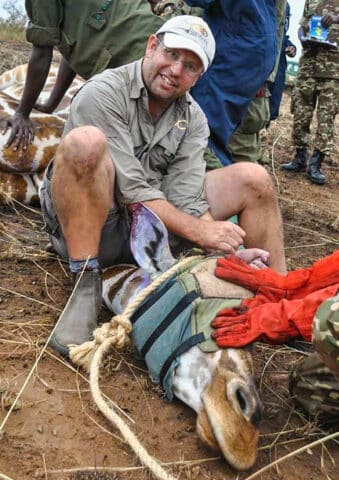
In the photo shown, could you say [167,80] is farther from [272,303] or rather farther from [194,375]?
[194,375]

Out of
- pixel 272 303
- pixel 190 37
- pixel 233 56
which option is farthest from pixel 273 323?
pixel 233 56

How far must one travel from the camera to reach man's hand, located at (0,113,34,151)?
367 centimetres

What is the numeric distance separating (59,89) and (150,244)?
188cm

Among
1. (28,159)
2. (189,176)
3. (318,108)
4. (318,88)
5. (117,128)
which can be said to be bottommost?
(318,108)

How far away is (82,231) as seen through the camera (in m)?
2.39

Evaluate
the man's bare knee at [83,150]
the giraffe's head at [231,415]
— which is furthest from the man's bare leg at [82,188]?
the giraffe's head at [231,415]

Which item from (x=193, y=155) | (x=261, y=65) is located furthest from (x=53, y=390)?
(x=261, y=65)

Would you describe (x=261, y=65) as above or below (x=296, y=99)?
above

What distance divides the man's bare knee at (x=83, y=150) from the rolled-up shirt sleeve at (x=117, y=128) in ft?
0.56

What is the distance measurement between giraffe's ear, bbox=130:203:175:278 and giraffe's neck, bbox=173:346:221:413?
0.57 m

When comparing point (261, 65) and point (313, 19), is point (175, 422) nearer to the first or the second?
point (261, 65)

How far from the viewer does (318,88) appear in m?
6.13

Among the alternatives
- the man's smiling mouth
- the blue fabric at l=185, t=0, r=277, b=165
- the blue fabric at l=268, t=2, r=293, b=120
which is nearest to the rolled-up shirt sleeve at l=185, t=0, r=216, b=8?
the blue fabric at l=185, t=0, r=277, b=165

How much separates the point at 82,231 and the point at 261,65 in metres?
1.73
